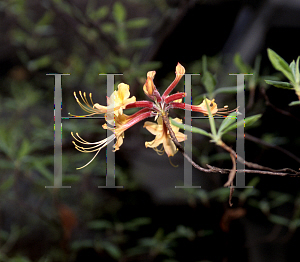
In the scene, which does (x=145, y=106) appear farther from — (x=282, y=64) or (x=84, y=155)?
(x=84, y=155)

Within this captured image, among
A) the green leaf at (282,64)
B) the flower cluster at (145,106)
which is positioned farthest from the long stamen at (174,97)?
the green leaf at (282,64)

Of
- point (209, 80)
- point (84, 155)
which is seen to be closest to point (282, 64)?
point (209, 80)

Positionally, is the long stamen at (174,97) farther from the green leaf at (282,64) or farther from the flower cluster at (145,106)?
the green leaf at (282,64)

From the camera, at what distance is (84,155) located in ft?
3.98

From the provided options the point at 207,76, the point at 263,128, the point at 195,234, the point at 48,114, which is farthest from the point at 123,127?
the point at 48,114

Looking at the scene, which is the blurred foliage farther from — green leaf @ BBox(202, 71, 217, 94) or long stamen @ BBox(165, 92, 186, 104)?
long stamen @ BBox(165, 92, 186, 104)

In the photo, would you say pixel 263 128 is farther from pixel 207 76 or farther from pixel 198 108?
pixel 198 108

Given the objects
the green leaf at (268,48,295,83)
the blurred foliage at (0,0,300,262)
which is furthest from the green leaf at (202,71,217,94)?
the green leaf at (268,48,295,83)

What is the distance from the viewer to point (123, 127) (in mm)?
381

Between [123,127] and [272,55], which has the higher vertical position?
[272,55]

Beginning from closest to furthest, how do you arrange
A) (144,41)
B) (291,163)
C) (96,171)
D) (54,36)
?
(144,41)
(291,163)
(96,171)
(54,36)

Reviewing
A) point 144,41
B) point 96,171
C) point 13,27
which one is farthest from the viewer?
A: point 13,27

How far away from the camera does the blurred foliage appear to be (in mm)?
962

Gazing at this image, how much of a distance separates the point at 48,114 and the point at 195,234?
1396 millimetres
